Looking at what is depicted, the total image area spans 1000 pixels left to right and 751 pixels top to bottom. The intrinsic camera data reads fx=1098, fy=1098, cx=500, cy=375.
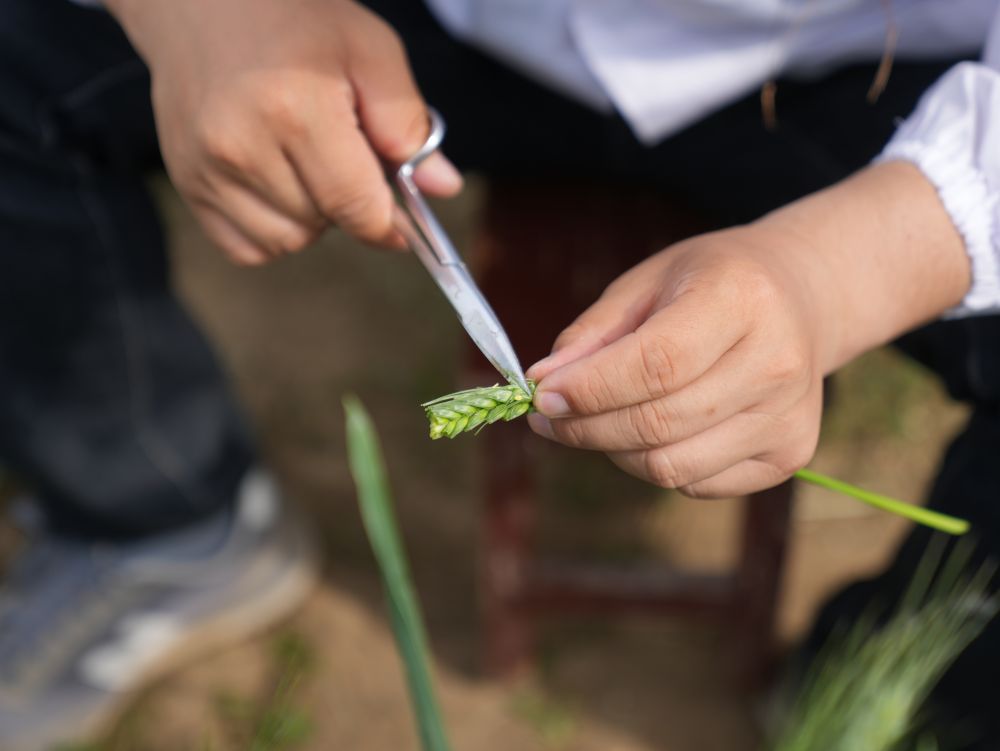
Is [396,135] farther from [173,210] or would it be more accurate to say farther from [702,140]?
[173,210]

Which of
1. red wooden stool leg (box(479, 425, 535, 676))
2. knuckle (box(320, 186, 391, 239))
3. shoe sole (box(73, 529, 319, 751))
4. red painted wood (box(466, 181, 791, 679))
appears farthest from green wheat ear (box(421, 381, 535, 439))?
shoe sole (box(73, 529, 319, 751))

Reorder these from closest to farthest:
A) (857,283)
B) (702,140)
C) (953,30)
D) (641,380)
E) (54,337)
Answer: (641,380) < (857,283) < (953,30) < (702,140) < (54,337)

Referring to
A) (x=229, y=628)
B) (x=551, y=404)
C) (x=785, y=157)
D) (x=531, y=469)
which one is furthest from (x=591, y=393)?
(x=229, y=628)

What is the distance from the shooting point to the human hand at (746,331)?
1.90 feet

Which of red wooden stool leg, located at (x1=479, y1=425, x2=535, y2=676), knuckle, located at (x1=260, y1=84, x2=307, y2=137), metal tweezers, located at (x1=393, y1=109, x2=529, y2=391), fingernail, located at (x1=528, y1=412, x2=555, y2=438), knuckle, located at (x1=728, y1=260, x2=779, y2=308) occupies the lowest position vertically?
red wooden stool leg, located at (x1=479, y1=425, x2=535, y2=676)

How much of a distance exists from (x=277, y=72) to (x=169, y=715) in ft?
2.67

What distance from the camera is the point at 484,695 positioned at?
50.7 inches

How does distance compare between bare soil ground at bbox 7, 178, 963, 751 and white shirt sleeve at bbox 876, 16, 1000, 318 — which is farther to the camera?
bare soil ground at bbox 7, 178, 963, 751

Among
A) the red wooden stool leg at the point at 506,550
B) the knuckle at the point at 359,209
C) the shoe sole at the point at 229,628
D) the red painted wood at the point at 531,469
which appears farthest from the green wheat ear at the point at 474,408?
the shoe sole at the point at 229,628

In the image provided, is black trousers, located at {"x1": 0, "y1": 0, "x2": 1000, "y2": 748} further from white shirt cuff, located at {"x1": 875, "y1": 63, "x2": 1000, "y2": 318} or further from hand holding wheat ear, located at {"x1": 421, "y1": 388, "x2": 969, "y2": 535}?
hand holding wheat ear, located at {"x1": 421, "y1": 388, "x2": 969, "y2": 535}

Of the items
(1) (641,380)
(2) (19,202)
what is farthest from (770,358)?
(2) (19,202)

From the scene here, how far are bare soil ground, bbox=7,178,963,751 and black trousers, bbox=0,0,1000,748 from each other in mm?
237

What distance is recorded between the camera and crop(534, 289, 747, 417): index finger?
0.57m

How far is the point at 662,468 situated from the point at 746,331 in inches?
3.6
